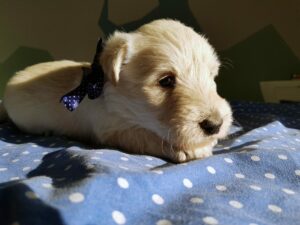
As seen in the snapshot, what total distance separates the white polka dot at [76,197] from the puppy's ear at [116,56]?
0.64m

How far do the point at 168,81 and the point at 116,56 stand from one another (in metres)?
0.20

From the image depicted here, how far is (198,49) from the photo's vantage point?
4.63 ft

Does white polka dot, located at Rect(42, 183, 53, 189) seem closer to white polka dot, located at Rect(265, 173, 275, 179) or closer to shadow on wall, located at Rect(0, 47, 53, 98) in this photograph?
white polka dot, located at Rect(265, 173, 275, 179)

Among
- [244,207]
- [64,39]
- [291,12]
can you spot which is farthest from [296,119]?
[64,39]

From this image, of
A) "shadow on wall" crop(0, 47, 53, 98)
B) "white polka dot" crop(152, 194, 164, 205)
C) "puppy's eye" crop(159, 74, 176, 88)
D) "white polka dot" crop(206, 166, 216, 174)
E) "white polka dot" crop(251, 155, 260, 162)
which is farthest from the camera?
"shadow on wall" crop(0, 47, 53, 98)

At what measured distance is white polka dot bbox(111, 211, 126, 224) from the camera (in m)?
0.80

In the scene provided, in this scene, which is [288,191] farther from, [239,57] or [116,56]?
[239,57]

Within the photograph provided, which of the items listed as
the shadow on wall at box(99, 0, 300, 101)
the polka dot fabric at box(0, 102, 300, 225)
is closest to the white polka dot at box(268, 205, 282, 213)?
the polka dot fabric at box(0, 102, 300, 225)

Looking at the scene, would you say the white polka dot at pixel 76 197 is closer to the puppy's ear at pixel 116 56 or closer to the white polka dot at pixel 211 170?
the white polka dot at pixel 211 170

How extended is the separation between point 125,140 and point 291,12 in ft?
6.35

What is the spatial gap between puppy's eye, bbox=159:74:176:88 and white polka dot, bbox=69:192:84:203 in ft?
2.10

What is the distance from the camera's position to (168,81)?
1365 millimetres

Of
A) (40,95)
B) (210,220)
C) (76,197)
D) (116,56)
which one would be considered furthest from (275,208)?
(40,95)

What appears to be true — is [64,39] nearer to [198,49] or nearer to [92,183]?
[198,49]
